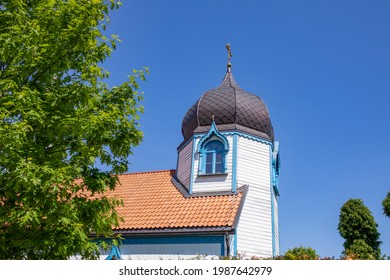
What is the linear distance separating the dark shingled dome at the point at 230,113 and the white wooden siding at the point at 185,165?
0.63m

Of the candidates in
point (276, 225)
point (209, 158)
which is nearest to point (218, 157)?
point (209, 158)

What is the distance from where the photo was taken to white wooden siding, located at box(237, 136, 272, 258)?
15170 millimetres

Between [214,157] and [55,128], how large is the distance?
1028 cm

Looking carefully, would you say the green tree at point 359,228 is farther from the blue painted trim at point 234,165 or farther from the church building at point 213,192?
the blue painted trim at point 234,165

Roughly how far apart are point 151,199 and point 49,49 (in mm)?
10325

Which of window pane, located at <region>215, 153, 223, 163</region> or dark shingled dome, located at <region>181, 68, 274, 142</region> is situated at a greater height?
dark shingled dome, located at <region>181, 68, 274, 142</region>

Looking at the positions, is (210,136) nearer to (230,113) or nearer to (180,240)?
(230,113)

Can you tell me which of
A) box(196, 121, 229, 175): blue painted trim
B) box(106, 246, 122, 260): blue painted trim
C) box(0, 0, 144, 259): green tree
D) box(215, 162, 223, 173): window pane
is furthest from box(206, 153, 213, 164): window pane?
box(0, 0, 144, 259): green tree

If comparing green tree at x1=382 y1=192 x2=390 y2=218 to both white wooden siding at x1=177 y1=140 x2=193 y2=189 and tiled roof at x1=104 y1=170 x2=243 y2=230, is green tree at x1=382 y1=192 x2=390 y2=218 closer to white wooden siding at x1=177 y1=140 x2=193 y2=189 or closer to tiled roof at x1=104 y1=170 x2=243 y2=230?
tiled roof at x1=104 y1=170 x2=243 y2=230

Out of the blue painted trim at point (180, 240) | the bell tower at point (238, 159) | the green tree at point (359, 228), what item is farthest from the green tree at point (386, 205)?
the blue painted trim at point (180, 240)

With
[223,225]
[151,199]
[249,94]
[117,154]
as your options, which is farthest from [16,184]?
[249,94]

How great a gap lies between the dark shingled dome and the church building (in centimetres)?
4

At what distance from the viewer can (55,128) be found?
7.41 metres
